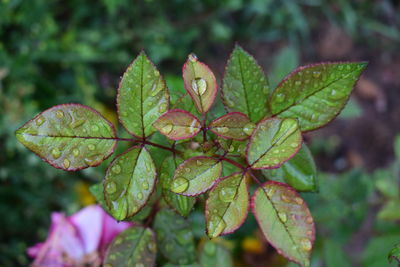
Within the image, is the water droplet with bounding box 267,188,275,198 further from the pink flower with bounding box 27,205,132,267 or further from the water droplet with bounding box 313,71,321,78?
the pink flower with bounding box 27,205,132,267

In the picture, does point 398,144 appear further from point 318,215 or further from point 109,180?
point 109,180

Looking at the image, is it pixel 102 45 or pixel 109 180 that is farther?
pixel 102 45

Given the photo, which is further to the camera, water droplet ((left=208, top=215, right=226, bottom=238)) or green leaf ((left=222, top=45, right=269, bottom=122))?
green leaf ((left=222, top=45, right=269, bottom=122))

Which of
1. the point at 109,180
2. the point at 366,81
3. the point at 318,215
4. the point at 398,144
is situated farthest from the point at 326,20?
the point at 109,180

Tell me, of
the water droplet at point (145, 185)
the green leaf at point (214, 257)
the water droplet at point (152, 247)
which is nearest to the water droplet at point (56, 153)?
the water droplet at point (145, 185)

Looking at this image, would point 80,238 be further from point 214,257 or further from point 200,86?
point 200,86

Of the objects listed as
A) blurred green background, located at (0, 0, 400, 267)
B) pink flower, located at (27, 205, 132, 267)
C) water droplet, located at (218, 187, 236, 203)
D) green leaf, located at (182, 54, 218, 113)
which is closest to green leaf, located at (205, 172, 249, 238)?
water droplet, located at (218, 187, 236, 203)

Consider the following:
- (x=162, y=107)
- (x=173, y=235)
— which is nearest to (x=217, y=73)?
(x=173, y=235)

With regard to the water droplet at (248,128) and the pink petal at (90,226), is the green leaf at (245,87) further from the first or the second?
the pink petal at (90,226)
